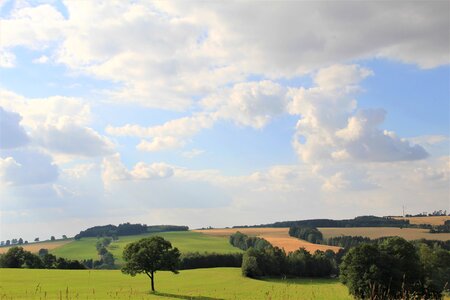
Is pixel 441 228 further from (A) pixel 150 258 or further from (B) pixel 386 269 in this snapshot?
(A) pixel 150 258

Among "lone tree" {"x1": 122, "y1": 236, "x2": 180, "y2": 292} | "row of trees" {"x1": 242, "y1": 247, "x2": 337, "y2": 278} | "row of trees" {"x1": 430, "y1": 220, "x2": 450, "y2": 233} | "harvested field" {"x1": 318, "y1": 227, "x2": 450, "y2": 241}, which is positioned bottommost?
"row of trees" {"x1": 242, "y1": 247, "x2": 337, "y2": 278}

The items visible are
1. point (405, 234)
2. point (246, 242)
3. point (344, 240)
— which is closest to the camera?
point (405, 234)

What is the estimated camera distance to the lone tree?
227ft

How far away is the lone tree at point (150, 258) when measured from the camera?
69250 millimetres

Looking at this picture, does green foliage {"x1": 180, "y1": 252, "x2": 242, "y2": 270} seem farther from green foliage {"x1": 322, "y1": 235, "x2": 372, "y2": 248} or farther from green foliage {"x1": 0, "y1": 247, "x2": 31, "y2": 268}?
green foliage {"x1": 322, "y1": 235, "x2": 372, "y2": 248}

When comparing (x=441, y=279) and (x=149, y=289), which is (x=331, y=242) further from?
(x=149, y=289)

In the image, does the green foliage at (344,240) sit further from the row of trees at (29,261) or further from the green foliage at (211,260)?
the row of trees at (29,261)

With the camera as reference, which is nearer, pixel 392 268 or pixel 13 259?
pixel 392 268

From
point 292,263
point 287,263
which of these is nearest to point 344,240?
point 292,263

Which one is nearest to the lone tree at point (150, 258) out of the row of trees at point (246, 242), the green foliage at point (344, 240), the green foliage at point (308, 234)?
the row of trees at point (246, 242)

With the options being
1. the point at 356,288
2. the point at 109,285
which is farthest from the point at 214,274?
the point at 356,288

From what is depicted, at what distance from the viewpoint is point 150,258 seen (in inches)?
2726

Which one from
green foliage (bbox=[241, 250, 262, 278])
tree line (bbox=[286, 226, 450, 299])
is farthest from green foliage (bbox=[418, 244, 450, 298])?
green foliage (bbox=[241, 250, 262, 278])

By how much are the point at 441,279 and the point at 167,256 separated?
159 ft
